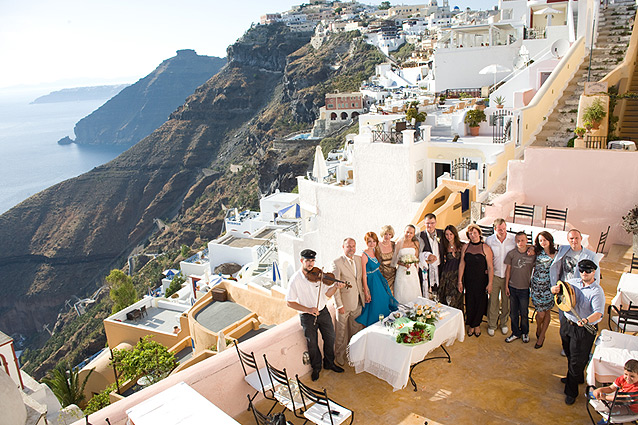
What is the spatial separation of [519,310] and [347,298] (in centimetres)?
206

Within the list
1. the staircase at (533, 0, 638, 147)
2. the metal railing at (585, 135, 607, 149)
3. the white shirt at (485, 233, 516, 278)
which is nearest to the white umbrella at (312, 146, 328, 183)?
the staircase at (533, 0, 638, 147)

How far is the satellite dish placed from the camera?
18531mm

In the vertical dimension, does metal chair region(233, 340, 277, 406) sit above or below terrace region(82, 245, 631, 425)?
above

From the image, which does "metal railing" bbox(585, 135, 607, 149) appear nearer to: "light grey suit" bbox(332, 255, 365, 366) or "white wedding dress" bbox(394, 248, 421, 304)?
"white wedding dress" bbox(394, 248, 421, 304)

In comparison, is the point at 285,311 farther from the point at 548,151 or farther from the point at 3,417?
the point at 3,417

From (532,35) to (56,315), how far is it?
88.4 m

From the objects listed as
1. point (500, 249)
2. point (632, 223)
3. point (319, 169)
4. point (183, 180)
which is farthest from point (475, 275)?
point (183, 180)

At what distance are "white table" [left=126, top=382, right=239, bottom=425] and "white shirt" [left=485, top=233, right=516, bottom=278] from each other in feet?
11.7

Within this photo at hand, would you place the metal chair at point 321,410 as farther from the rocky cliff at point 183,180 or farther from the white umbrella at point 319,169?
the rocky cliff at point 183,180

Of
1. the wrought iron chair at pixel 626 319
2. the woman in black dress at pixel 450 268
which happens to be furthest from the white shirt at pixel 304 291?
the wrought iron chair at pixel 626 319

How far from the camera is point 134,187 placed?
11719 cm

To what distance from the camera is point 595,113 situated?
11.7m

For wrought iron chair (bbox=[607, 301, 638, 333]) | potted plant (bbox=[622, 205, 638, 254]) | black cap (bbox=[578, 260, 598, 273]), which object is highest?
black cap (bbox=[578, 260, 598, 273])

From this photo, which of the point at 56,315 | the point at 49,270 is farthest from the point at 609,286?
the point at 49,270
